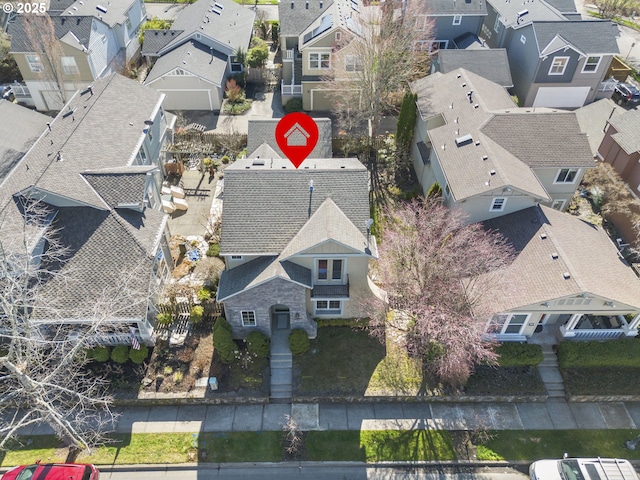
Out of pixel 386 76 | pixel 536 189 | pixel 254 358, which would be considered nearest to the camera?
pixel 254 358

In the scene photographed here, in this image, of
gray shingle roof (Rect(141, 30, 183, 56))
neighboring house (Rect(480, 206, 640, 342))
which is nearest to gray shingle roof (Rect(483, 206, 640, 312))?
neighboring house (Rect(480, 206, 640, 342))

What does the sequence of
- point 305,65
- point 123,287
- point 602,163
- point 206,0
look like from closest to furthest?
point 123,287
point 602,163
point 305,65
point 206,0

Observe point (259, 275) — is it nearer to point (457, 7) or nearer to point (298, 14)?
point (298, 14)

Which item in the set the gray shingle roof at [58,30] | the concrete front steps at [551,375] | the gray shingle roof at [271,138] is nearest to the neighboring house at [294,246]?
the gray shingle roof at [271,138]

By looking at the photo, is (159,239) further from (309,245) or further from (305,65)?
(305,65)

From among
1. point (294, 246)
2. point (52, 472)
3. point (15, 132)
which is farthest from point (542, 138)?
point (15, 132)

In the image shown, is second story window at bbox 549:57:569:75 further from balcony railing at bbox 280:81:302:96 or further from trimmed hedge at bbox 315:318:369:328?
trimmed hedge at bbox 315:318:369:328

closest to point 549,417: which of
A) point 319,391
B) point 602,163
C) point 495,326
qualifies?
point 495,326
